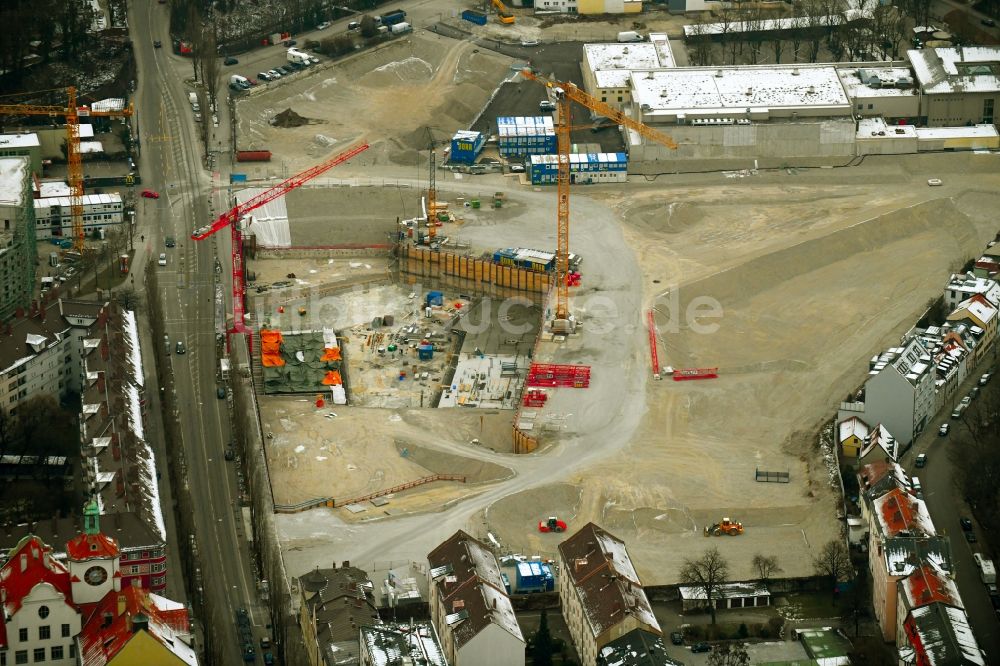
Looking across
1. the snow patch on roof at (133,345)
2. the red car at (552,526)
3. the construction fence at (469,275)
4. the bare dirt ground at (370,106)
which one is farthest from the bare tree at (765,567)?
the bare dirt ground at (370,106)

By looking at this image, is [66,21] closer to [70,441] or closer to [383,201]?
[383,201]

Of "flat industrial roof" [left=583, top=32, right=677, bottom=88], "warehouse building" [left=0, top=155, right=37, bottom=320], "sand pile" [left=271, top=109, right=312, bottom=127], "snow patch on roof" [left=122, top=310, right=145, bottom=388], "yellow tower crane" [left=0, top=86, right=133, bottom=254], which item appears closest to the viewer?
"snow patch on roof" [left=122, top=310, right=145, bottom=388]

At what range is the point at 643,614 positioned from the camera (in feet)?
363

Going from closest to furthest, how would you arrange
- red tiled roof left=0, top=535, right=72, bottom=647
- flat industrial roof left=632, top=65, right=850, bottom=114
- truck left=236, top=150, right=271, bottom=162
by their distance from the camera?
red tiled roof left=0, top=535, right=72, bottom=647 → truck left=236, top=150, right=271, bottom=162 → flat industrial roof left=632, top=65, right=850, bottom=114

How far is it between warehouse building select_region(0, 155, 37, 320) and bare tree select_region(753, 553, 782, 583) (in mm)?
58389

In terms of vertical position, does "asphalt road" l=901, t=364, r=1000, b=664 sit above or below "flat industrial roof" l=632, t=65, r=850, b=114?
below

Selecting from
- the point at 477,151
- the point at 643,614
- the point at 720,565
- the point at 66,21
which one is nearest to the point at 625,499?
the point at 720,565

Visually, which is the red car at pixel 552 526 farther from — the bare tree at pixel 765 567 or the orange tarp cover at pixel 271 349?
the orange tarp cover at pixel 271 349

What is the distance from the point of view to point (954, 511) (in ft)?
413

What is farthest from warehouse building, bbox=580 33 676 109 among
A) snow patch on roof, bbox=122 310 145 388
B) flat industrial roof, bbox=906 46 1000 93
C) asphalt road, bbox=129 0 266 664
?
snow patch on roof, bbox=122 310 145 388

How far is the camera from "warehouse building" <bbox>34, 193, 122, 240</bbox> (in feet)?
544

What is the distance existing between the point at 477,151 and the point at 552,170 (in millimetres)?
8733

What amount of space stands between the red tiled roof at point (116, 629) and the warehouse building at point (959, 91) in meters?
101

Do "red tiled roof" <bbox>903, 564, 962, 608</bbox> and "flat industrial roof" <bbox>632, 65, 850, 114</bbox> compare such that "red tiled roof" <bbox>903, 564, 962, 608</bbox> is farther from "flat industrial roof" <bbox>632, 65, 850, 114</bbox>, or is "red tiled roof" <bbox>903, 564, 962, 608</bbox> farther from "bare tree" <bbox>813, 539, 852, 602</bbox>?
"flat industrial roof" <bbox>632, 65, 850, 114</bbox>
